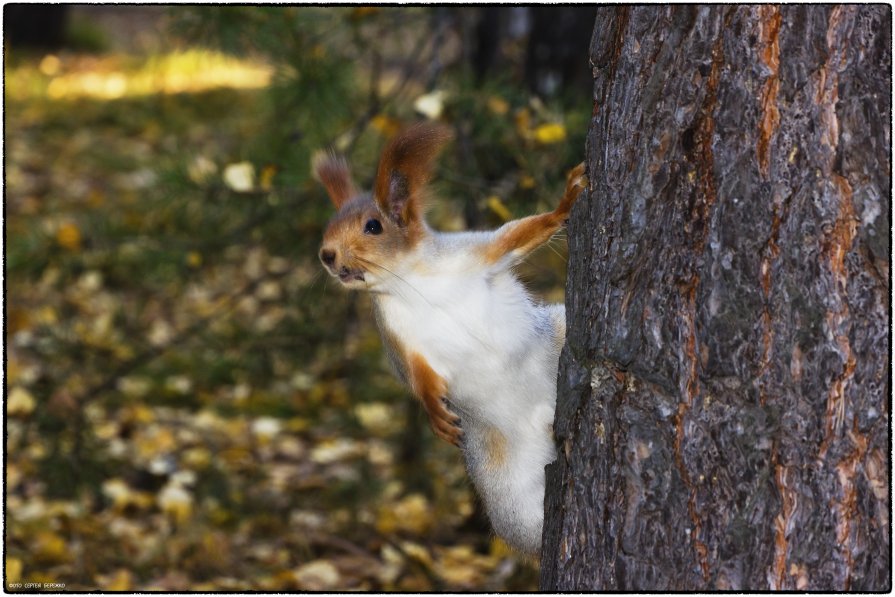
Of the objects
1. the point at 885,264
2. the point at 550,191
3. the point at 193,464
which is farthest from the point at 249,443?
the point at 885,264

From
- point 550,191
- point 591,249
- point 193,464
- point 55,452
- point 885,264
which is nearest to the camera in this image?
point 885,264

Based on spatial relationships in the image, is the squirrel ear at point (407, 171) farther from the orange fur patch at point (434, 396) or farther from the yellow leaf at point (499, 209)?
the yellow leaf at point (499, 209)

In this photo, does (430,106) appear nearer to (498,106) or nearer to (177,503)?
(498,106)

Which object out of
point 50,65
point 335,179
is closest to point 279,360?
point 335,179

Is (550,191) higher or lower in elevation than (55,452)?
higher

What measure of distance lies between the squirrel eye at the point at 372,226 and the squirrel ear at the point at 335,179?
6.9 inches

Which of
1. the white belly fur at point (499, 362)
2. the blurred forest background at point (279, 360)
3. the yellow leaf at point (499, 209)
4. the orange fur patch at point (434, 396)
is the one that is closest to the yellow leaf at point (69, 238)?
the blurred forest background at point (279, 360)

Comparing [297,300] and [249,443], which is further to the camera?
[249,443]

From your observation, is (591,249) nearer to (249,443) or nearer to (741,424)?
(741,424)

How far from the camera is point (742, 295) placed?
1.43 meters

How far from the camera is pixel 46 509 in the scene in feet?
11.5

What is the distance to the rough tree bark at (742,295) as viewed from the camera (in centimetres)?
139

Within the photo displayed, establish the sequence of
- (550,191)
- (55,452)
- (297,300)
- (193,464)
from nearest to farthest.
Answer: (550,191), (55,452), (297,300), (193,464)

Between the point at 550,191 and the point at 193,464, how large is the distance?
1821mm
